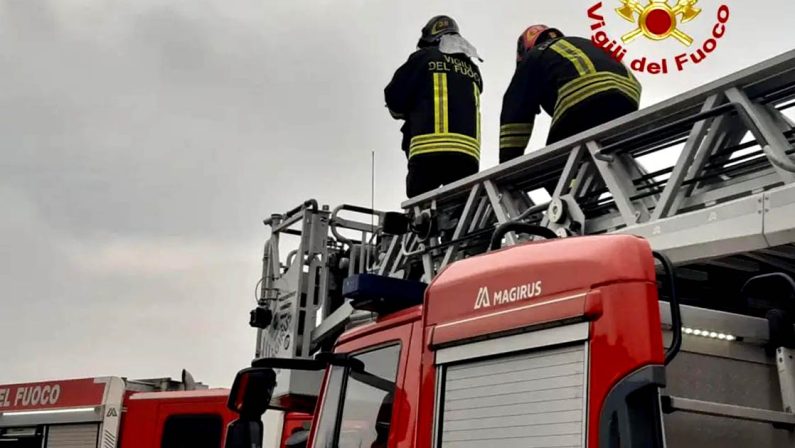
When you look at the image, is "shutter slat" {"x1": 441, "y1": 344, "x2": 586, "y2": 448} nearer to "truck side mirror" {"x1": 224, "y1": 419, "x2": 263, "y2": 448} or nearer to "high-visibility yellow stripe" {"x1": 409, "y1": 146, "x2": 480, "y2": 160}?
"truck side mirror" {"x1": 224, "y1": 419, "x2": 263, "y2": 448}

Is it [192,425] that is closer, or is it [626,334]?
[626,334]

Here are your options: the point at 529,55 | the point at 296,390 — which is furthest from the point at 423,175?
the point at 296,390

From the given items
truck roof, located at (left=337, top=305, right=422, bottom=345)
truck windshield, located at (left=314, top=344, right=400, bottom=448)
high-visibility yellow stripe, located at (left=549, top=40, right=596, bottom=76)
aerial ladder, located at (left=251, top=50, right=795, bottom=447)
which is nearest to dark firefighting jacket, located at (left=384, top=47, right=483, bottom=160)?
aerial ladder, located at (left=251, top=50, right=795, bottom=447)

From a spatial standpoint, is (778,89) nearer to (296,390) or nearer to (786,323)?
(786,323)

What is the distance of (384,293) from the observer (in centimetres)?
368

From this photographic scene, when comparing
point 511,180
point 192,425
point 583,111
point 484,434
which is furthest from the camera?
point 192,425

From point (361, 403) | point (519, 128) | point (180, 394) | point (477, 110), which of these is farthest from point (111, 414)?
point (361, 403)

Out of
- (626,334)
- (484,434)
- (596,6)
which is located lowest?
(484,434)

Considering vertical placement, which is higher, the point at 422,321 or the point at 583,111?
the point at 583,111

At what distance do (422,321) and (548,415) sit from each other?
2.58 ft

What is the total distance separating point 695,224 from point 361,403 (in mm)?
1497

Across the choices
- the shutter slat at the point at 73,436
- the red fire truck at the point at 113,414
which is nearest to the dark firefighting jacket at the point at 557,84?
the red fire truck at the point at 113,414

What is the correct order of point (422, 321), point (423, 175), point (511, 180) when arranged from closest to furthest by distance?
point (422, 321) < point (511, 180) < point (423, 175)

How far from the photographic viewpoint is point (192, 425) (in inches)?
321
